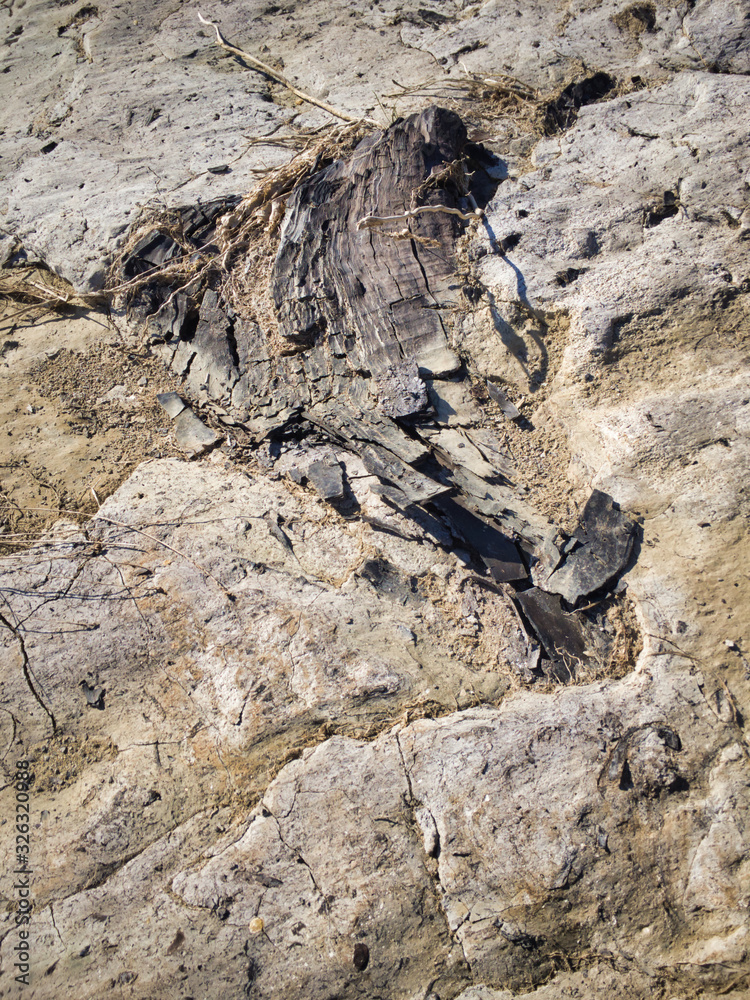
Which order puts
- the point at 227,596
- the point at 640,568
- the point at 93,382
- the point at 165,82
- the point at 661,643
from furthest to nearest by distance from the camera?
the point at 165,82
the point at 93,382
the point at 227,596
the point at 640,568
the point at 661,643

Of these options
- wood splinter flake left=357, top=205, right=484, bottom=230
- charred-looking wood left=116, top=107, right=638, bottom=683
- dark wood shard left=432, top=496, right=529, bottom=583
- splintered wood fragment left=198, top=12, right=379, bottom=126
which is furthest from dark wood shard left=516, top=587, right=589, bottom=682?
splintered wood fragment left=198, top=12, right=379, bottom=126

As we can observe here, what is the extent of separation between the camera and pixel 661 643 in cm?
222

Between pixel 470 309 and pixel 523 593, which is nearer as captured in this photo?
pixel 523 593

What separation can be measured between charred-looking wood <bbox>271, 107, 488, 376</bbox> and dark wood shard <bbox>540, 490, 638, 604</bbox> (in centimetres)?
101

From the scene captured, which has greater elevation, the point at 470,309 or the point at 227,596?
the point at 470,309

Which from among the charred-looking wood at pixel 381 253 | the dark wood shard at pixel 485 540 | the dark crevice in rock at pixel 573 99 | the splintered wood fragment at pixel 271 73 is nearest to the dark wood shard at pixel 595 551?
the dark wood shard at pixel 485 540

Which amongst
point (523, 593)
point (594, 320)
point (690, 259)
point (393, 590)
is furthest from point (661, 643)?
point (690, 259)

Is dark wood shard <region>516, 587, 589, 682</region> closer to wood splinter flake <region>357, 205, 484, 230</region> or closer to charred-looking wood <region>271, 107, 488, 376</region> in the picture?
charred-looking wood <region>271, 107, 488, 376</region>

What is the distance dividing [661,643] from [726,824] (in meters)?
0.62

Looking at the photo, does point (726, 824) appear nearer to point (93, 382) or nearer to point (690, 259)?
point (690, 259)

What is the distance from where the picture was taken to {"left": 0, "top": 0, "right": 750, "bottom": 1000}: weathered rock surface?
1.93 metres

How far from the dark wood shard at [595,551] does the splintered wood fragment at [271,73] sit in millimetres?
3128

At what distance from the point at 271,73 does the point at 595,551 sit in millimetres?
4409

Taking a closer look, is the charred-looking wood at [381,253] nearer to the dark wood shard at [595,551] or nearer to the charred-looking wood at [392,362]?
the charred-looking wood at [392,362]
